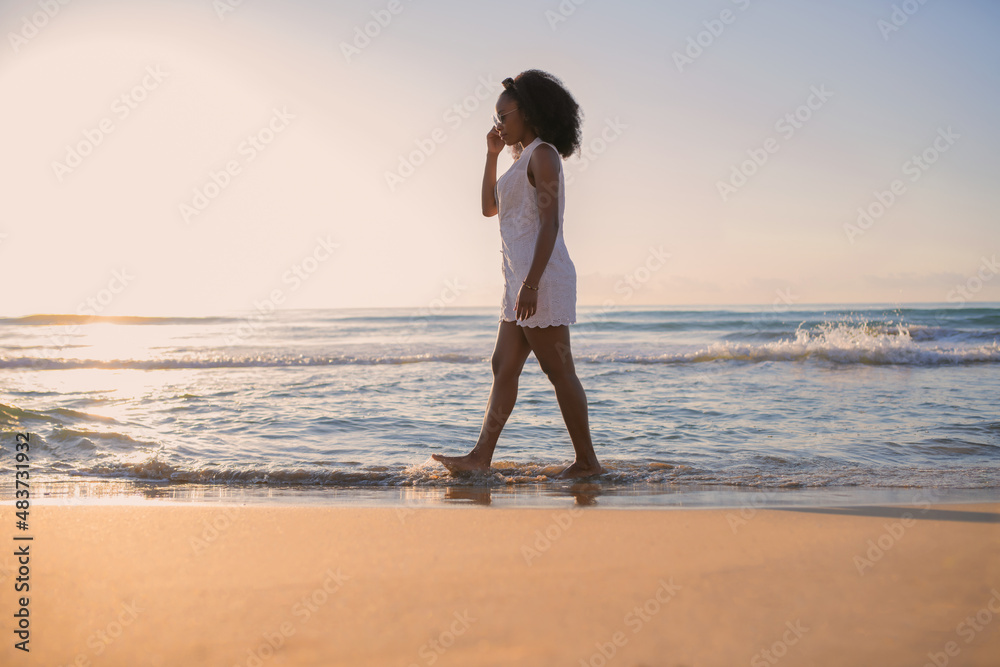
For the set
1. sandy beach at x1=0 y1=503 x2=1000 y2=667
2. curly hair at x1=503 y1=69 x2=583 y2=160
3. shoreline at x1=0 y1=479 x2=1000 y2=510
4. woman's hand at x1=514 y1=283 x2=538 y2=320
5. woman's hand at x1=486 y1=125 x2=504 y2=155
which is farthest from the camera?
woman's hand at x1=486 y1=125 x2=504 y2=155

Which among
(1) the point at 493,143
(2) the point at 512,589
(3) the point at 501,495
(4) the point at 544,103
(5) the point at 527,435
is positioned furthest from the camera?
(5) the point at 527,435

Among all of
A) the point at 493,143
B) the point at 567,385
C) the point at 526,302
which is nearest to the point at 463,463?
the point at 567,385

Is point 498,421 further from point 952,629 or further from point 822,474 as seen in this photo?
point 952,629

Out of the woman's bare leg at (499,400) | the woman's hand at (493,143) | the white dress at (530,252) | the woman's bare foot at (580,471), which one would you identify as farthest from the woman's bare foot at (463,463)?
the woman's hand at (493,143)

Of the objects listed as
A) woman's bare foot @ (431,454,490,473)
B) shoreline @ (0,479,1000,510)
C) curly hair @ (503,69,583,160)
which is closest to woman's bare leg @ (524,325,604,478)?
shoreline @ (0,479,1000,510)

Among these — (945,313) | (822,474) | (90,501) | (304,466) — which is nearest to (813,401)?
(822,474)

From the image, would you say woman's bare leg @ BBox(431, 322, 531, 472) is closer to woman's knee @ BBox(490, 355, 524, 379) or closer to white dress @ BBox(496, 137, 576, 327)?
woman's knee @ BBox(490, 355, 524, 379)

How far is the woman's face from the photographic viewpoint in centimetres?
300

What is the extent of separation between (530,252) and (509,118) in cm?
63

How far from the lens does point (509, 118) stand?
3.01m

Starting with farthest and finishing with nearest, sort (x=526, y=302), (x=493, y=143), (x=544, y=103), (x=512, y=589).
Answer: (x=493, y=143) < (x=544, y=103) < (x=526, y=302) < (x=512, y=589)

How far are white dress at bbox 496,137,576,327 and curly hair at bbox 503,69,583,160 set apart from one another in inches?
3.0

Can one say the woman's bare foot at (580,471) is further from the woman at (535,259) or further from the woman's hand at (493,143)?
the woman's hand at (493,143)

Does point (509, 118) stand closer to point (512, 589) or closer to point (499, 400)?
point (499, 400)
